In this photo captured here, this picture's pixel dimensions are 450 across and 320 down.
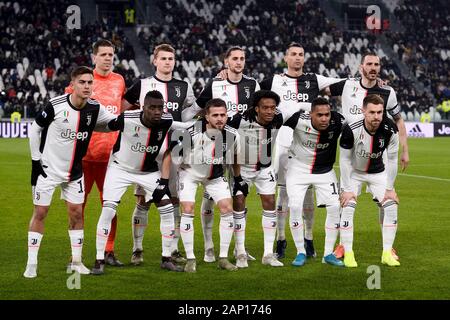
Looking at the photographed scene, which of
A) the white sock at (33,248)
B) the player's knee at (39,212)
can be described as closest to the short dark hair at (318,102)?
the player's knee at (39,212)

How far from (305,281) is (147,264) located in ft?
6.10

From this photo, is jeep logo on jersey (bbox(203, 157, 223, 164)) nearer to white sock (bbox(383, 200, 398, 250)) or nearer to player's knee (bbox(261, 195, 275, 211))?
player's knee (bbox(261, 195, 275, 211))

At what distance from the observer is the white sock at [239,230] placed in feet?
28.5

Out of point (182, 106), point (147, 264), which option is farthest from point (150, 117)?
point (147, 264)

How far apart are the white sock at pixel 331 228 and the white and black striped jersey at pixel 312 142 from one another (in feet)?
1.46

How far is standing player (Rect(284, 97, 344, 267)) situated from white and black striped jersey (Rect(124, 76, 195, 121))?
1.19 m

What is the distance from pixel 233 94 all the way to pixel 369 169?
1.72 meters

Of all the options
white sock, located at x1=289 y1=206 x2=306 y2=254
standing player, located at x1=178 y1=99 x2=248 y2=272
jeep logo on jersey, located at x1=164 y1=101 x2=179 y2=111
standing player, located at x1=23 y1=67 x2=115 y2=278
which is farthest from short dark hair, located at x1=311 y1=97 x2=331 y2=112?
standing player, located at x1=23 y1=67 x2=115 y2=278

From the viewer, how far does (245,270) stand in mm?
8469

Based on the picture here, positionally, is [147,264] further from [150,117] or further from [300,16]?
[300,16]

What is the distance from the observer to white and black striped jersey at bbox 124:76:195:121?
9102 millimetres

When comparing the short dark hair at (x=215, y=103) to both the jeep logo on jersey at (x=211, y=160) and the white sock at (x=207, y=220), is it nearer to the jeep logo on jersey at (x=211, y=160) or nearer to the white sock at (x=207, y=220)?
the jeep logo on jersey at (x=211, y=160)
